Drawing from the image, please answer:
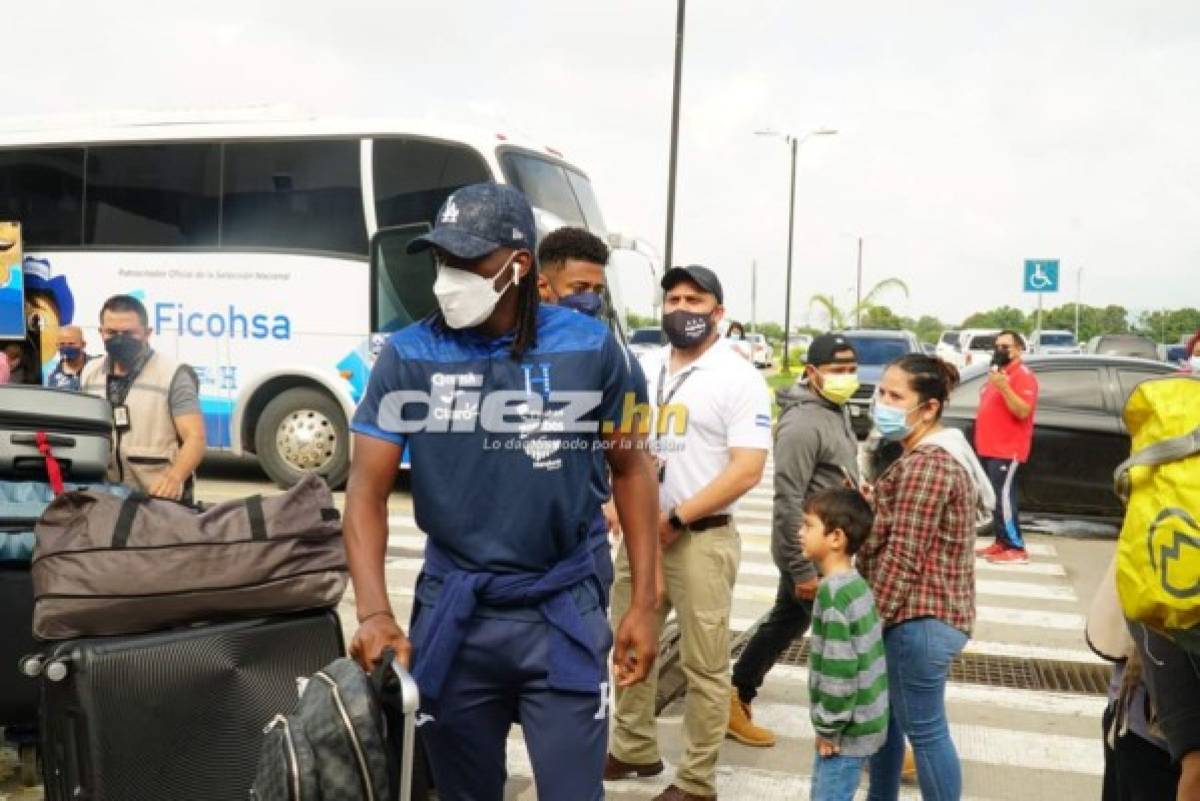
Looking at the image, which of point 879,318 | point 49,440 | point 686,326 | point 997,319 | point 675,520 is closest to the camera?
point 49,440

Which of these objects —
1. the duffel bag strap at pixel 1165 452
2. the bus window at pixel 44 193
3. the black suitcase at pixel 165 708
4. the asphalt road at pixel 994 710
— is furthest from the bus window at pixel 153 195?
the duffel bag strap at pixel 1165 452

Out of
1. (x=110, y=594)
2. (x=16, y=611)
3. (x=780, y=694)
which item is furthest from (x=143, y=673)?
(x=780, y=694)

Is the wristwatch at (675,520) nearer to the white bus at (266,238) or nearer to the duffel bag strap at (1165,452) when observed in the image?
the duffel bag strap at (1165,452)

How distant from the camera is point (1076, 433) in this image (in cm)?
1078

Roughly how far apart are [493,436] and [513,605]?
14.4 inches

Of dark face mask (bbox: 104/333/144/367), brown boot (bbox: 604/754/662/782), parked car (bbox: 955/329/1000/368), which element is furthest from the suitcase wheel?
parked car (bbox: 955/329/1000/368)

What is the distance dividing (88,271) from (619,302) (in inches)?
227

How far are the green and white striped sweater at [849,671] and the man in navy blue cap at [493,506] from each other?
105 cm

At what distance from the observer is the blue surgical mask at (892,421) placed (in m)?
4.04

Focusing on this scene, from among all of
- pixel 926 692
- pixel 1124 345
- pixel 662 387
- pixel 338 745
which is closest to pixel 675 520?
pixel 662 387

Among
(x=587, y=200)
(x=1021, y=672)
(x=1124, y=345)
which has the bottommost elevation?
(x=1021, y=672)

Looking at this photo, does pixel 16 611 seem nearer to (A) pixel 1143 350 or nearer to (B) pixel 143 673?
(B) pixel 143 673

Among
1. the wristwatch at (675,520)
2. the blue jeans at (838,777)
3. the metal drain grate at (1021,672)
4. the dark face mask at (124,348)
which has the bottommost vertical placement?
the metal drain grate at (1021,672)

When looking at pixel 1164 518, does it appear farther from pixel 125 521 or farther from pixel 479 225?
pixel 125 521
